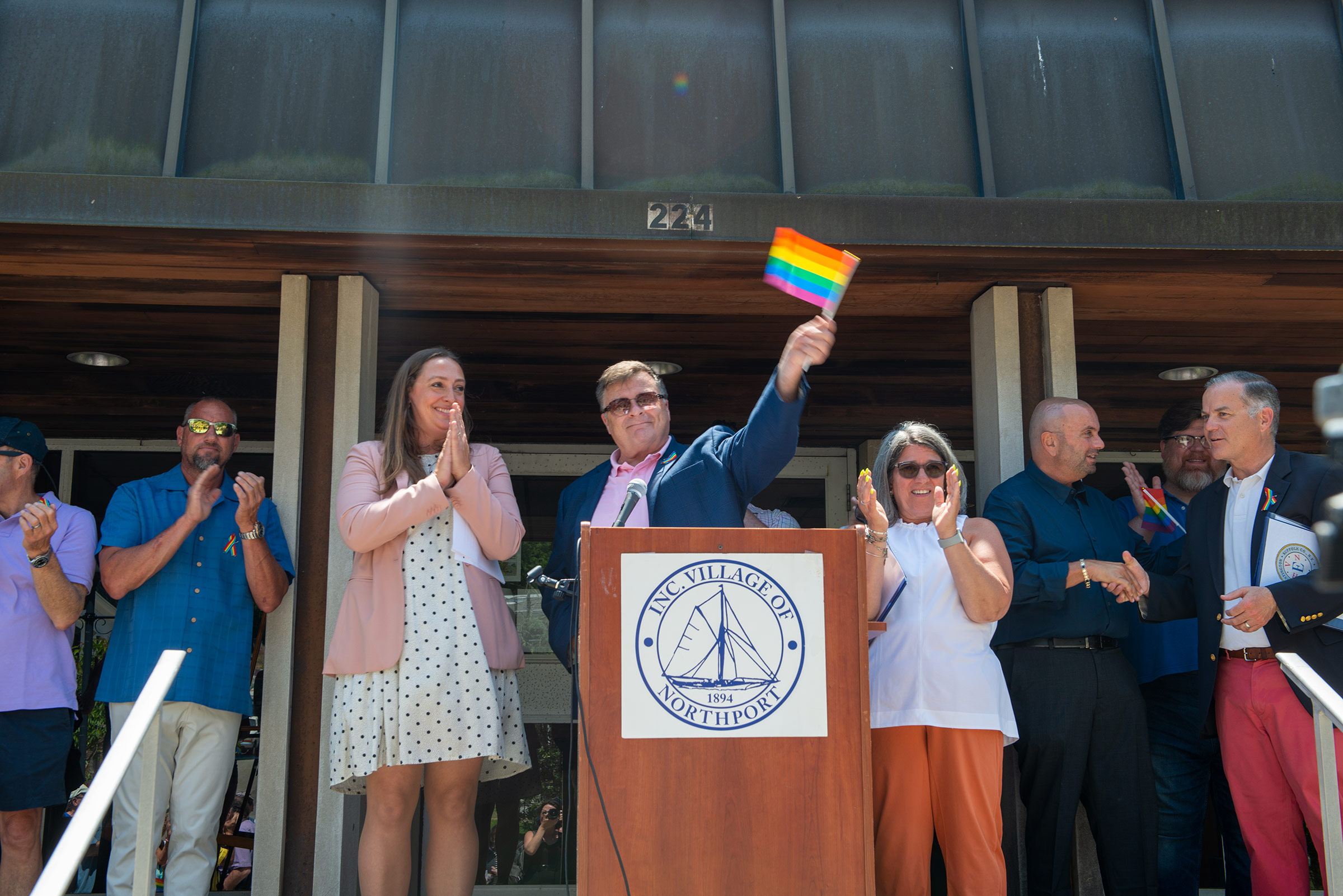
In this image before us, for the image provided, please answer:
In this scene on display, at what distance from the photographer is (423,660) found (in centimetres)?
328

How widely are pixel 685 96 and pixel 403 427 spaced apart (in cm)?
162

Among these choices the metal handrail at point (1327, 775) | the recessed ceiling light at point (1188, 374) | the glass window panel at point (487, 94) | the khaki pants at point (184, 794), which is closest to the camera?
the metal handrail at point (1327, 775)

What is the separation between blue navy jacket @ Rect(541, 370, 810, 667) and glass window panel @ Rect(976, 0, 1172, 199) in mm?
1586

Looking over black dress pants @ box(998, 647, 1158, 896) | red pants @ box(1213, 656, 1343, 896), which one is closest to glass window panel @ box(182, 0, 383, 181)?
black dress pants @ box(998, 647, 1158, 896)

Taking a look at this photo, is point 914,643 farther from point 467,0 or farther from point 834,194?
point 467,0

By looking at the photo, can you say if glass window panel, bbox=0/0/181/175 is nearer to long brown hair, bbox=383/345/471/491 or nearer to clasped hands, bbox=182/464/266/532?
clasped hands, bbox=182/464/266/532

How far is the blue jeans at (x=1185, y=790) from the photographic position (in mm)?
4004

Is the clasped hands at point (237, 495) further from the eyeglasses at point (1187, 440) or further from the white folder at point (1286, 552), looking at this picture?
the eyeglasses at point (1187, 440)

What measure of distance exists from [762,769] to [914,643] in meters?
0.89

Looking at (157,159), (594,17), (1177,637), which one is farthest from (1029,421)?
(157,159)

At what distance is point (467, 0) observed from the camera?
4133 millimetres

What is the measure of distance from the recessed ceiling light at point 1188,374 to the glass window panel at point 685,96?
2.74 m

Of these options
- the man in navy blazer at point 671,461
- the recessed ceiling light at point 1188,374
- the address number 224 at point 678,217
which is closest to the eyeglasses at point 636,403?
the man in navy blazer at point 671,461

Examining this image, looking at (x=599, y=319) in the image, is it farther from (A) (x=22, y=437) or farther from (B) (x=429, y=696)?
(A) (x=22, y=437)
